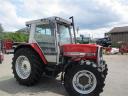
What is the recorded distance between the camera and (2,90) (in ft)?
25.9

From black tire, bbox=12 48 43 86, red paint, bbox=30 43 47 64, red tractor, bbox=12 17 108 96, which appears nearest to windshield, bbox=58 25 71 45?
red tractor, bbox=12 17 108 96

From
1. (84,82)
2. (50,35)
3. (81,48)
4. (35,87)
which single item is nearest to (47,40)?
(50,35)

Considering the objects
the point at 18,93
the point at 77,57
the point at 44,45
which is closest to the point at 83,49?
the point at 77,57

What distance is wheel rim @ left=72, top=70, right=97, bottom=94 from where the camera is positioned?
23.8ft

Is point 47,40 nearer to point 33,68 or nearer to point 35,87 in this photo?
point 33,68

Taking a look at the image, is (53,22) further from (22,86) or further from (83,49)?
(22,86)

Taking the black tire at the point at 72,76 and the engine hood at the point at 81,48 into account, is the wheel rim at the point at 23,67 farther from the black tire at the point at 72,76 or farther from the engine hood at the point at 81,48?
the black tire at the point at 72,76

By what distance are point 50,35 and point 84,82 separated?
192 centimetres

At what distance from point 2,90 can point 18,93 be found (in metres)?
0.61

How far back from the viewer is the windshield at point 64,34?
8489 millimetres

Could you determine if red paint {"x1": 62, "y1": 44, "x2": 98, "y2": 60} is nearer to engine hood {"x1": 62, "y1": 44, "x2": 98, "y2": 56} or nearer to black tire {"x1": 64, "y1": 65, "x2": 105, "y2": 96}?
engine hood {"x1": 62, "y1": 44, "x2": 98, "y2": 56}

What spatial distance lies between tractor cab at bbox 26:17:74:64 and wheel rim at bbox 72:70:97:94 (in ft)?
3.50

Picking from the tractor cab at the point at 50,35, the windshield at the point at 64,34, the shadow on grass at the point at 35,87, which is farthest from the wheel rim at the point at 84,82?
the windshield at the point at 64,34

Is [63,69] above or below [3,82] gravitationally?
above
